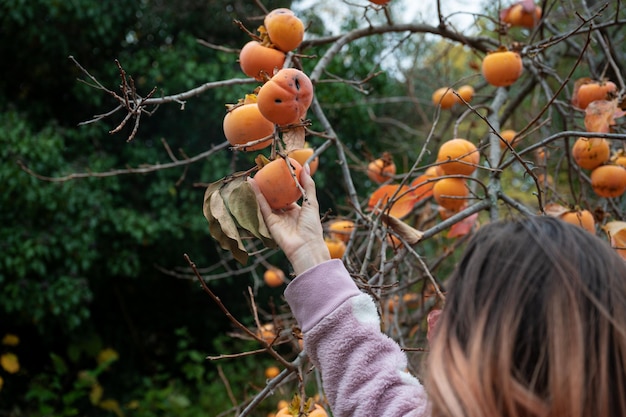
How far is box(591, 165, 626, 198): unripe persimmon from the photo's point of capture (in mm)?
1629

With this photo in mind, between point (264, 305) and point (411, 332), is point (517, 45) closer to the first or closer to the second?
point (411, 332)

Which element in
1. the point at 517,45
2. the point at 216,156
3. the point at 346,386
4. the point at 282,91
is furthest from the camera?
the point at 216,156

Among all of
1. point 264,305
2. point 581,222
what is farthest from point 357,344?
point 264,305

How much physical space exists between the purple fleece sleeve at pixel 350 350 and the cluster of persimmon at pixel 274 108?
0.16 metres

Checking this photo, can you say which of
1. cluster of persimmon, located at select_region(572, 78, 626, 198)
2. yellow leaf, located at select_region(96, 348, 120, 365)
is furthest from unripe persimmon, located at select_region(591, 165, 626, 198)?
yellow leaf, located at select_region(96, 348, 120, 365)

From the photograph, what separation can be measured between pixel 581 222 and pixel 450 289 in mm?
931

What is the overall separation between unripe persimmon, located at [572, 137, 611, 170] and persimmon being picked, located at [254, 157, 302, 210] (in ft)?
3.13

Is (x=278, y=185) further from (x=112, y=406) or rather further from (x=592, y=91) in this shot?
(x=112, y=406)

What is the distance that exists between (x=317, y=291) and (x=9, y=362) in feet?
13.1

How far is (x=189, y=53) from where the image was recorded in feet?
13.5

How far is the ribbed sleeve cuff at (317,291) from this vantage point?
0.85 meters

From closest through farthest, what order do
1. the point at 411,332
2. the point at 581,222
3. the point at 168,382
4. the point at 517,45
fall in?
the point at 581,222, the point at 517,45, the point at 411,332, the point at 168,382

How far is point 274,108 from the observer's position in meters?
1.03

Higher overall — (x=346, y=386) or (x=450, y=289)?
(x=450, y=289)
